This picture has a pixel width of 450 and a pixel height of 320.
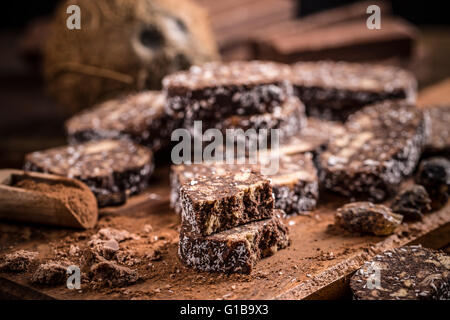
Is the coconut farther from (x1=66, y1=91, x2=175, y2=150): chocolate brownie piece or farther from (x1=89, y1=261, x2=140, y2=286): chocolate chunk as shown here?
(x1=89, y1=261, x2=140, y2=286): chocolate chunk

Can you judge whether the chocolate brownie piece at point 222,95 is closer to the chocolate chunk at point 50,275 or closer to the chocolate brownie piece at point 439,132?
the chocolate brownie piece at point 439,132

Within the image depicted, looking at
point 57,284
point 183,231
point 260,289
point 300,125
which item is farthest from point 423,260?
point 57,284

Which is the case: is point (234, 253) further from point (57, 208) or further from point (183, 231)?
point (57, 208)

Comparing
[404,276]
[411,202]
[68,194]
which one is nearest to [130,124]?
[68,194]

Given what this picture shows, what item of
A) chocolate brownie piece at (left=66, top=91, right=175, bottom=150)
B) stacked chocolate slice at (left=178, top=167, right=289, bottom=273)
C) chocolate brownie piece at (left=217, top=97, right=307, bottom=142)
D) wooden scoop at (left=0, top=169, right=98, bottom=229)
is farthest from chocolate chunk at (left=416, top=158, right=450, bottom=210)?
wooden scoop at (left=0, top=169, right=98, bottom=229)

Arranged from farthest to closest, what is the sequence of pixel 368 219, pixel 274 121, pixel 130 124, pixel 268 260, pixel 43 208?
pixel 130 124
pixel 274 121
pixel 43 208
pixel 368 219
pixel 268 260

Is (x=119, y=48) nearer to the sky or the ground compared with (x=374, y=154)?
nearer to the sky

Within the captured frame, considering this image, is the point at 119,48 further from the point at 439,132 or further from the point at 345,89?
the point at 439,132
